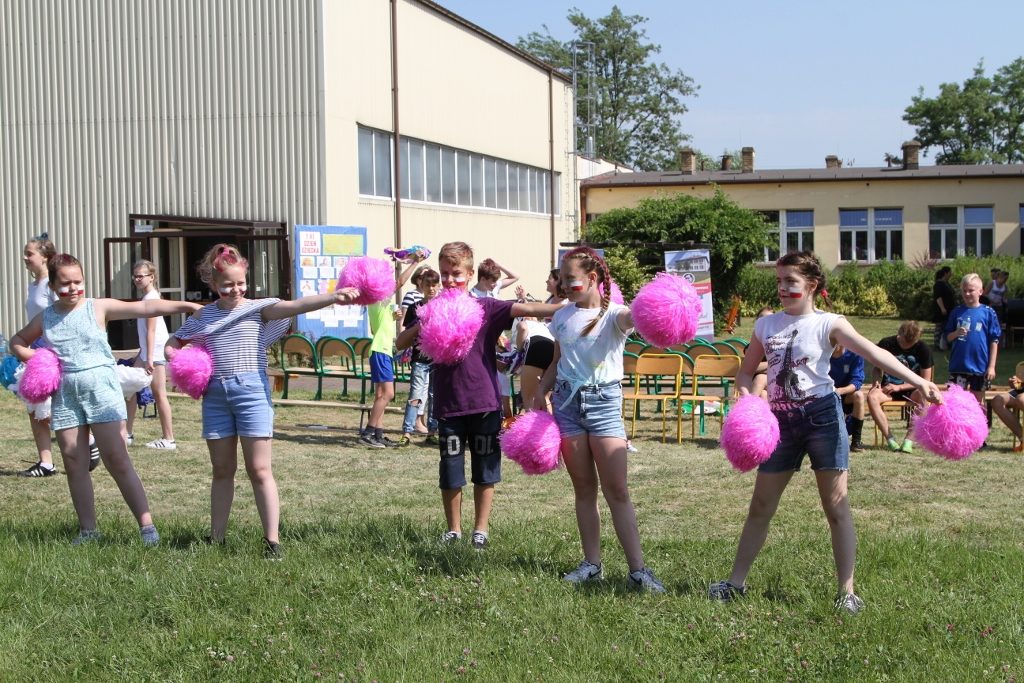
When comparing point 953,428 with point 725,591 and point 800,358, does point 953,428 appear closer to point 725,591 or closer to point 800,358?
point 800,358

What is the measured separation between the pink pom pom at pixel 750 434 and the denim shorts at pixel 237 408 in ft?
8.31

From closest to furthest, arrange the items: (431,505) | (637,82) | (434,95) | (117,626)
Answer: (117,626)
(431,505)
(434,95)
(637,82)

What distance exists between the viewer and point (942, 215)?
44688 mm

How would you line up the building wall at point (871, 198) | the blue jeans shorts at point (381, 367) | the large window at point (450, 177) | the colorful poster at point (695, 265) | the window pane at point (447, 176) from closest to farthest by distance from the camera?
the blue jeans shorts at point (381, 367), the colorful poster at point (695, 265), the large window at point (450, 177), the window pane at point (447, 176), the building wall at point (871, 198)

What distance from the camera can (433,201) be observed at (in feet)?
88.4

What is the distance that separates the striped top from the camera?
6121mm

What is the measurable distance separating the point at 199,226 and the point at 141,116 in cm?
268

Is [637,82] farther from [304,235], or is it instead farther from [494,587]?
[494,587]

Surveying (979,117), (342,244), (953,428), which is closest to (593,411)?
(953,428)

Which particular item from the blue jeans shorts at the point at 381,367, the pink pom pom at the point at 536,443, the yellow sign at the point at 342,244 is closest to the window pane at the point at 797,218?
the yellow sign at the point at 342,244

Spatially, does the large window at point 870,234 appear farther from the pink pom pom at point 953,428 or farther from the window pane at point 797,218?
the pink pom pom at point 953,428

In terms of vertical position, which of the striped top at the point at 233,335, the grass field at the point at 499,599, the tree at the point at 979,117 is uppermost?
the tree at the point at 979,117

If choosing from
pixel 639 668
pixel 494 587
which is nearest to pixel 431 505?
pixel 494 587

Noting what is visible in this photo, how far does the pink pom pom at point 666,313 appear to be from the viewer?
5254 mm
